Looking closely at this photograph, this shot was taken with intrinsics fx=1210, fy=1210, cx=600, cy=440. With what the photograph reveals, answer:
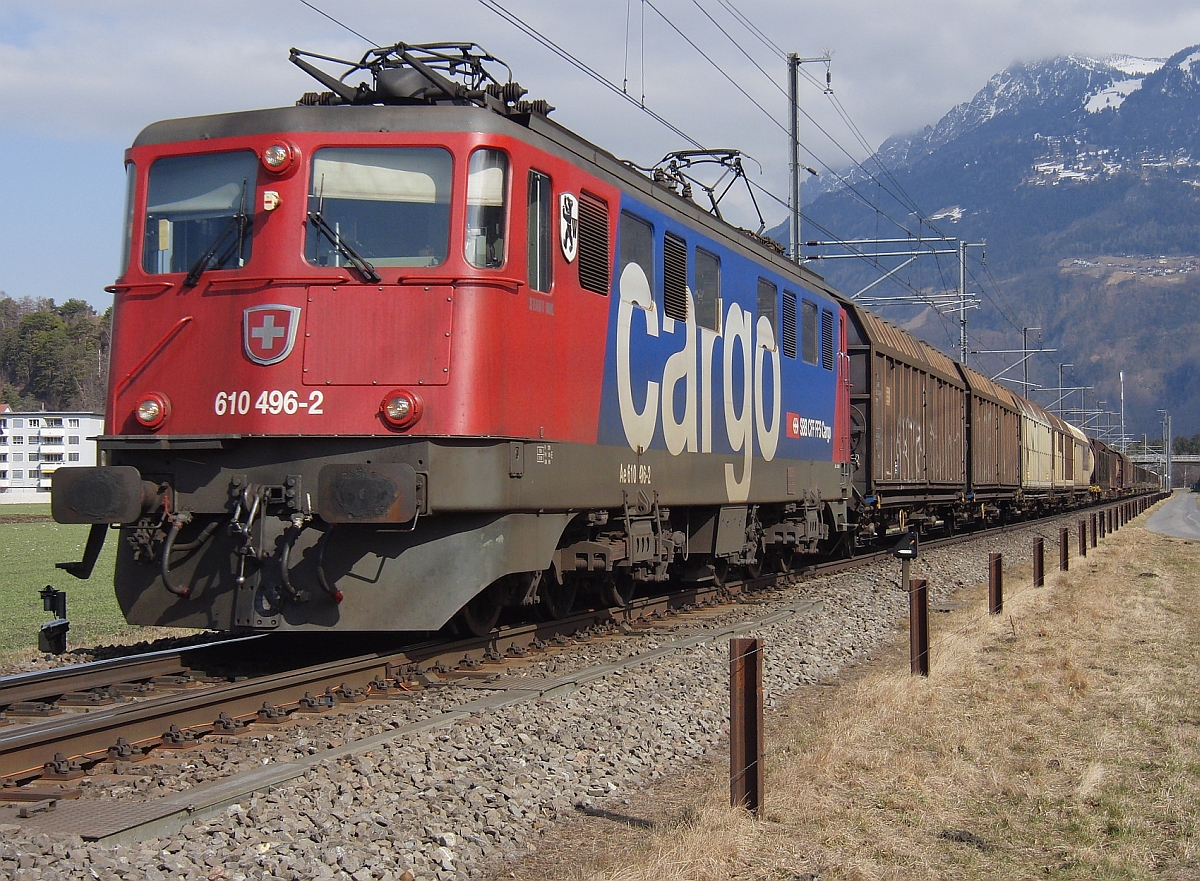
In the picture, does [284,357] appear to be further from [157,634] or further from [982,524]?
[982,524]

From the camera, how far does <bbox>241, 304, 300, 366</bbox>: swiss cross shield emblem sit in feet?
26.0

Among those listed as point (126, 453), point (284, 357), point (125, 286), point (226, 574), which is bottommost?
point (226, 574)

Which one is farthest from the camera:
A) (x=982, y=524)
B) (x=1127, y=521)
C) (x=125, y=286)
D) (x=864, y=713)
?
(x=1127, y=521)

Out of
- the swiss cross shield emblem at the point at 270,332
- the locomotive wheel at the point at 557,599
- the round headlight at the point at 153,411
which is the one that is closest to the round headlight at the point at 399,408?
the swiss cross shield emblem at the point at 270,332

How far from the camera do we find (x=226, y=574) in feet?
25.9

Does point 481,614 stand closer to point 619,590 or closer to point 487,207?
point 619,590

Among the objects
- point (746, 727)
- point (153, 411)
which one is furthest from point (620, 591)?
point (746, 727)

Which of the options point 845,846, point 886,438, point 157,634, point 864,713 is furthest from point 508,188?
point 886,438

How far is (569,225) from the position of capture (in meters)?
9.00

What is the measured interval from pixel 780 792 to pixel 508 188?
440 cm

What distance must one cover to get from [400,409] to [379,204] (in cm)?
147

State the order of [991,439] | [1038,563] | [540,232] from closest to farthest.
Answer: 1. [540,232]
2. [1038,563]
3. [991,439]

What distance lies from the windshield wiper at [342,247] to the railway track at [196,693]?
260 cm

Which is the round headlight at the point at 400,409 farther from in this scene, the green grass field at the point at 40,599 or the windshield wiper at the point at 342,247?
the green grass field at the point at 40,599
